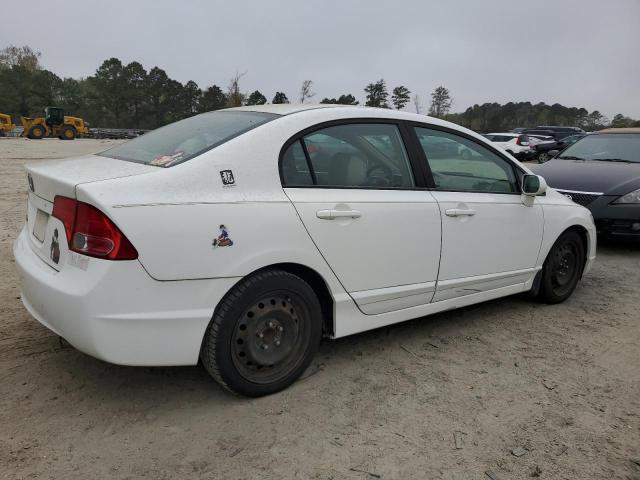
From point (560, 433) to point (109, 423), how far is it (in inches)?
87.2

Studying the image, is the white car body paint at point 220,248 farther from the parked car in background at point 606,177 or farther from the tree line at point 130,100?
the tree line at point 130,100

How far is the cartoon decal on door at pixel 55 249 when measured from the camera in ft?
8.32

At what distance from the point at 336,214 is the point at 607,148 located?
20.8 feet

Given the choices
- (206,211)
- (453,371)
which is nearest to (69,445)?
(206,211)

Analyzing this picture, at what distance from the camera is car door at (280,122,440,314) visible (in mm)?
2867

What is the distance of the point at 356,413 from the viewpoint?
2.70 m

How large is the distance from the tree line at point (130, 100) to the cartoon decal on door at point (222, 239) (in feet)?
228

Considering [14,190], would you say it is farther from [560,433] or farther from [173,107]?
[173,107]

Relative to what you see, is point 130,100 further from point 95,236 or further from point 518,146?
point 95,236

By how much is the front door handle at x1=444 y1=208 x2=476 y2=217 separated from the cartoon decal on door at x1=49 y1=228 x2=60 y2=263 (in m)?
2.27

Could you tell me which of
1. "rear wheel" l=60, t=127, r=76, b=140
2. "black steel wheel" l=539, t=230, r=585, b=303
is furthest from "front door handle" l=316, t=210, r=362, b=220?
"rear wheel" l=60, t=127, r=76, b=140

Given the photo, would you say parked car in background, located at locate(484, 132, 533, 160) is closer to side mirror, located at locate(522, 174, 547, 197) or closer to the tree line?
side mirror, located at locate(522, 174, 547, 197)

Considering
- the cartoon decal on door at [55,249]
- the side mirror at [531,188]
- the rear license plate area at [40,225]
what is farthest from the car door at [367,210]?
the rear license plate area at [40,225]

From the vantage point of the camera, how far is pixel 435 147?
140 inches
